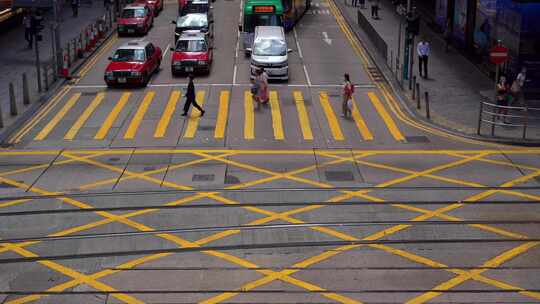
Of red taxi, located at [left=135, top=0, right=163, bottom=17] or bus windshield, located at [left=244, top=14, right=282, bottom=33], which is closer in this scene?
bus windshield, located at [left=244, top=14, right=282, bottom=33]

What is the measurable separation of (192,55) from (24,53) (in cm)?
1102

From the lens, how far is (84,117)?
29.3 meters

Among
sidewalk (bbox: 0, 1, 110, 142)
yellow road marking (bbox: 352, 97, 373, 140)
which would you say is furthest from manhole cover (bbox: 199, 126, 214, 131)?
sidewalk (bbox: 0, 1, 110, 142)

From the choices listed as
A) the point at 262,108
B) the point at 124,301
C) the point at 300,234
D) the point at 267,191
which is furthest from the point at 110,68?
the point at 124,301

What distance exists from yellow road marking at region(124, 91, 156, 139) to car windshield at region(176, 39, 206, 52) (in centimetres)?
438

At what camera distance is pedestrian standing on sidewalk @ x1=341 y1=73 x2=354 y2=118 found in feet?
92.8

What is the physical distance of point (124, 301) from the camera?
14.7 metres

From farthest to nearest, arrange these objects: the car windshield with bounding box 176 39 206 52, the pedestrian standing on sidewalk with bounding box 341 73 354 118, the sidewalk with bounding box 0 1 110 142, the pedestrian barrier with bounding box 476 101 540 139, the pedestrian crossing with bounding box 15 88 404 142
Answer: the car windshield with bounding box 176 39 206 52, the sidewalk with bounding box 0 1 110 142, the pedestrian standing on sidewalk with bounding box 341 73 354 118, the pedestrian crossing with bounding box 15 88 404 142, the pedestrian barrier with bounding box 476 101 540 139

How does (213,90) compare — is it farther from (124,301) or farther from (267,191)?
(124,301)

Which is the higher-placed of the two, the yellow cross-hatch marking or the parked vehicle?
the parked vehicle

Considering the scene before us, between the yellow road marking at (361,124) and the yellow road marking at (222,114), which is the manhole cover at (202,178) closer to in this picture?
the yellow road marking at (222,114)

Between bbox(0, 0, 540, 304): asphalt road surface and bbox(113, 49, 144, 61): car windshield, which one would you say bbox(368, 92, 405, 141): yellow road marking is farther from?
bbox(113, 49, 144, 61): car windshield

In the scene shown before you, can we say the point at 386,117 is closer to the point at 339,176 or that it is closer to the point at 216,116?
the point at 216,116

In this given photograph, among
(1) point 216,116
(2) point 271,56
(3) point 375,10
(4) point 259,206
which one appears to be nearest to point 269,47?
(2) point 271,56
